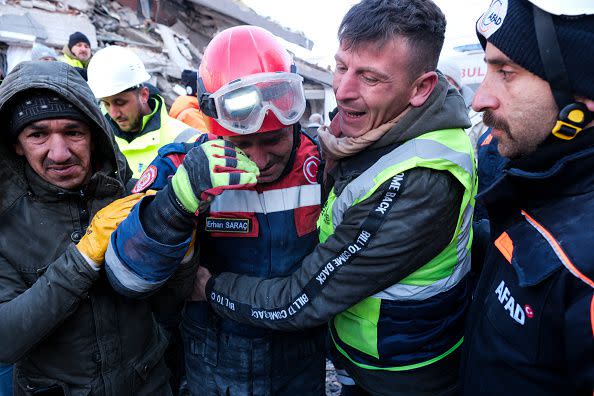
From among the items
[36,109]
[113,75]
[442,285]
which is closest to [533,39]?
[442,285]

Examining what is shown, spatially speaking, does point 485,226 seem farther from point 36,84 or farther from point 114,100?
point 114,100

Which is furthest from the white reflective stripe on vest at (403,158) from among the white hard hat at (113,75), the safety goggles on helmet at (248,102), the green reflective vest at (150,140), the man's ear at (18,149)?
the white hard hat at (113,75)

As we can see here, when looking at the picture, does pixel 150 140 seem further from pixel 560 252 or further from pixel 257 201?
pixel 560 252

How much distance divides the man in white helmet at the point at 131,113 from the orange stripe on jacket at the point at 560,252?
3327 mm

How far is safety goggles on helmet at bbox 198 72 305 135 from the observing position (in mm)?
1777

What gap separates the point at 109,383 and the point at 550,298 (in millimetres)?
1813

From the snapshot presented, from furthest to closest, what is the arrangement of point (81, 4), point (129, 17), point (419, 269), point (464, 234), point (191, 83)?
point (129, 17)
point (81, 4)
point (191, 83)
point (464, 234)
point (419, 269)

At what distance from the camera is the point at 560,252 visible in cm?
117

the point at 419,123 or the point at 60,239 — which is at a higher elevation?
the point at 419,123

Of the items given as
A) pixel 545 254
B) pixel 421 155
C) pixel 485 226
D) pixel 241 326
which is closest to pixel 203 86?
pixel 421 155

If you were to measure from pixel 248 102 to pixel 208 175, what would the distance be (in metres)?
0.39

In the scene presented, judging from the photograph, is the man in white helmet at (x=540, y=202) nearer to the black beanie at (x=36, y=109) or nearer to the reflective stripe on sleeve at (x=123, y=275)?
the reflective stripe on sleeve at (x=123, y=275)

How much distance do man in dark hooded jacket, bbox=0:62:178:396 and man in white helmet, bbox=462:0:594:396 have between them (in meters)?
1.51

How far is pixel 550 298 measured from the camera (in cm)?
118
